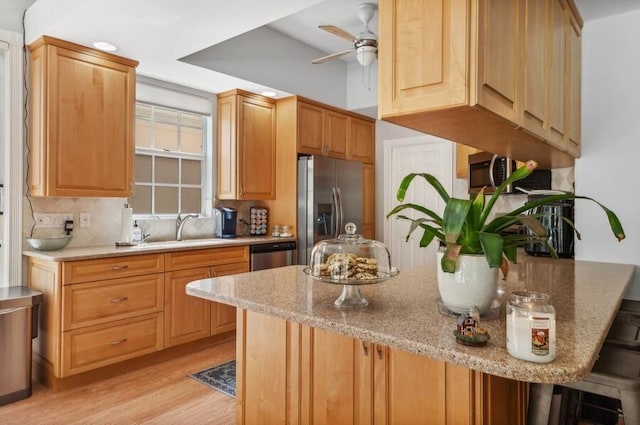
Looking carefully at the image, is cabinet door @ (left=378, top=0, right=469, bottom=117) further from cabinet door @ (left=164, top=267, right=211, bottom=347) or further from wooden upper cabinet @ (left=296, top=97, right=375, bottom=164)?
wooden upper cabinet @ (left=296, top=97, right=375, bottom=164)

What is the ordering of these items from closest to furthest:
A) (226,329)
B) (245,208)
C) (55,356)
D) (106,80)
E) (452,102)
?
(452,102) < (55,356) < (106,80) < (226,329) < (245,208)

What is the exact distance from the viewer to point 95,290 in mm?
2844

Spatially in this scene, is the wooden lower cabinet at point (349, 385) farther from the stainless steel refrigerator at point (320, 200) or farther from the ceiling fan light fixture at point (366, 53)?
the stainless steel refrigerator at point (320, 200)

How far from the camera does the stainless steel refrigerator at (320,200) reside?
4.23 metres

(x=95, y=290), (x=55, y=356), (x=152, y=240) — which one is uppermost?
(x=152, y=240)

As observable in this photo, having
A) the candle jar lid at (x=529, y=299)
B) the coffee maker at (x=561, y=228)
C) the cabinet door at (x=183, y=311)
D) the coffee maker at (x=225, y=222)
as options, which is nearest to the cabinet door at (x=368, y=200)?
the coffee maker at (x=225, y=222)

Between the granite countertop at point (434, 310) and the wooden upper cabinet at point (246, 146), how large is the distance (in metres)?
2.23

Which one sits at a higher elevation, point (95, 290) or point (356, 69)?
point (356, 69)

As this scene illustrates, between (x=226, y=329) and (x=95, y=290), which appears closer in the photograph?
(x=95, y=290)

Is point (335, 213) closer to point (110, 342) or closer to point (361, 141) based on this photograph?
point (361, 141)

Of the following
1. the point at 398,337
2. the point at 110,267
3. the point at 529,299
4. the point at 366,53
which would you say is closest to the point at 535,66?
the point at 529,299

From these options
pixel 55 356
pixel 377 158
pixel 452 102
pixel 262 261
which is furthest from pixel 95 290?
pixel 377 158

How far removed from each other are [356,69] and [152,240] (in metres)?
3.24

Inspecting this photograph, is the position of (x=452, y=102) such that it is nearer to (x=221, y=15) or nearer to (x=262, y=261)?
(x=221, y=15)
